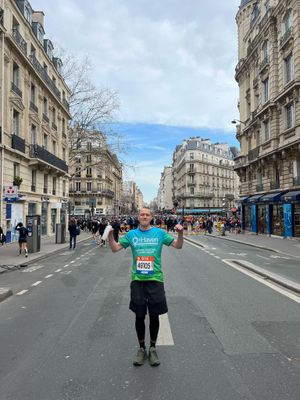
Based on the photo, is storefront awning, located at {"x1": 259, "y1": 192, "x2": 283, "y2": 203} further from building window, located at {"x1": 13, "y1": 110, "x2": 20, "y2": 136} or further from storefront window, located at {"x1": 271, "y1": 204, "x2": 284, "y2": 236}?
building window, located at {"x1": 13, "y1": 110, "x2": 20, "y2": 136}

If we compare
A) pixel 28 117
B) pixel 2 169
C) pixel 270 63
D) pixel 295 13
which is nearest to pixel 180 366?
pixel 2 169

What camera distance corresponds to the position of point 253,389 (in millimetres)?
3490

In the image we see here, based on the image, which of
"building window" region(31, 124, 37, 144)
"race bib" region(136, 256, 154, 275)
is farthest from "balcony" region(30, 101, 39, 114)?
"race bib" region(136, 256, 154, 275)

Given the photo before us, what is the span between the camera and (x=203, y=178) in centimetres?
9469

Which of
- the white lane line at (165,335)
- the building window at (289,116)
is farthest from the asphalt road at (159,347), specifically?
the building window at (289,116)

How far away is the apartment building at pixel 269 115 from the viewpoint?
25.4m

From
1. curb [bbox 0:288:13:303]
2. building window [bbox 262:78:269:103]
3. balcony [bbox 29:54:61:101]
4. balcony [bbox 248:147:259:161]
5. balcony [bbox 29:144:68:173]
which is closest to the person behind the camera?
curb [bbox 0:288:13:303]

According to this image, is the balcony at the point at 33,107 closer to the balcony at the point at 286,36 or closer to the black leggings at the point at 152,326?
the balcony at the point at 286,36

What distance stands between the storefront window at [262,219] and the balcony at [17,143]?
820 inches

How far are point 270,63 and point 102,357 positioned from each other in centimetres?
3013

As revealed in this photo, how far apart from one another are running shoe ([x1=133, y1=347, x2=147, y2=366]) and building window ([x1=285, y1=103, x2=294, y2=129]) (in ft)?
82.7

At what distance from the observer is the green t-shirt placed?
425 cm

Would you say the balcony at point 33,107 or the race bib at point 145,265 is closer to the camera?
the race bib at point 145,265

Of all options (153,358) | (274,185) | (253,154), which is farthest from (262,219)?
(153,358)
